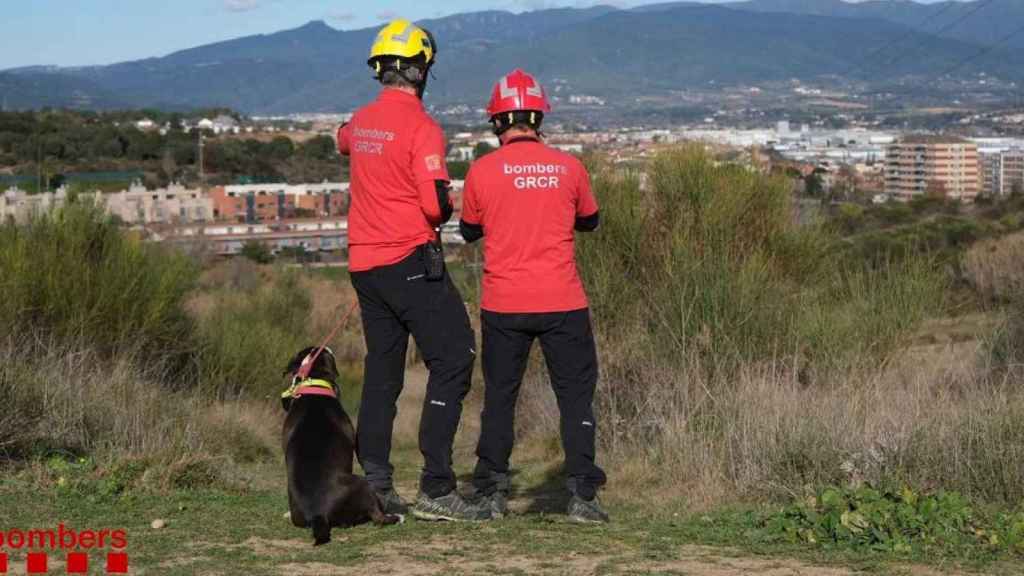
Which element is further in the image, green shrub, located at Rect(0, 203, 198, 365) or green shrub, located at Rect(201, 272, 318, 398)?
green shrub, located at Rect(201, 272, 318, 398)

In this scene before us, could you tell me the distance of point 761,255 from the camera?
14562 millimetres

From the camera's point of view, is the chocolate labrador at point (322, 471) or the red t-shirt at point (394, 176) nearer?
the chocolate labrador at point (322, 471)

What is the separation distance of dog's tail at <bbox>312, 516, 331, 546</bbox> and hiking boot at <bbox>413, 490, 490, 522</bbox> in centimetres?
73

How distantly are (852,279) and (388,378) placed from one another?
7.43 metres

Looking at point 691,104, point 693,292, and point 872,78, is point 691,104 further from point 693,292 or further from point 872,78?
point 693,292

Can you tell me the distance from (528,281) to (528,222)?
11.2 inches

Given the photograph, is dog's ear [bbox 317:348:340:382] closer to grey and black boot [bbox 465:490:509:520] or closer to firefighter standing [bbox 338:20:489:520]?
firefighter standing [bbox 338:20:489:520]

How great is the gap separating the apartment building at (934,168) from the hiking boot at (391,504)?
41.7m

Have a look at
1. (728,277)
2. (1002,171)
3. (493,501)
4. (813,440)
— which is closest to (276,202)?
(1002,171)

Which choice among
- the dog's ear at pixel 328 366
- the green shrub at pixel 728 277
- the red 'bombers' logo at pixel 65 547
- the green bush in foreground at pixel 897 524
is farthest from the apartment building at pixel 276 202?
the green bush in foreground at pixel 897 524

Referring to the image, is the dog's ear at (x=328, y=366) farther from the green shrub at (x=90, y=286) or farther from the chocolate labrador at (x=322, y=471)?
the green shrub at (x=90, y=286)

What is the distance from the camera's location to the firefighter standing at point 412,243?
6922 millimetres

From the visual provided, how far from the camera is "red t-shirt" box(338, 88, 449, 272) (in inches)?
271

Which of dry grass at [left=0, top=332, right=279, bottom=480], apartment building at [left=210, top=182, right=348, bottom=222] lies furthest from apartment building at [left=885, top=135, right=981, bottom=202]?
dry grass at [left=0, top=332, right=279, bottom=480]
